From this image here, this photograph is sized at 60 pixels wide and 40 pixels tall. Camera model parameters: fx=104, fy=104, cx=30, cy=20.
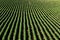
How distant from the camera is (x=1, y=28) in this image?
1223 cm

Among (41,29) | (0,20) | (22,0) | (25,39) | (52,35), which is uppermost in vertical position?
(22,0)

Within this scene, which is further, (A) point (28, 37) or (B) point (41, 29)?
(B) point (41, 29)

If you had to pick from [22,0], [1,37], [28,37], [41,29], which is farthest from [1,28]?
[22,0]

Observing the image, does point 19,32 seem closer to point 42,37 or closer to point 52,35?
point 42,37

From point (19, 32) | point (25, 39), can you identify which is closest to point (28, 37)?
point (25, 39)

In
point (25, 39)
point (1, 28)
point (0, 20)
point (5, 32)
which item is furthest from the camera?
point (0, 20)

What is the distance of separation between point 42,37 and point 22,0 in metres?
19.3

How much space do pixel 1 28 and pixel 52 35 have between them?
5.91 m

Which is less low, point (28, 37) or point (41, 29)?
point (41, 29)

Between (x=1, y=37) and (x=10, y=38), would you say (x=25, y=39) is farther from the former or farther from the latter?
(x=1, y=37)

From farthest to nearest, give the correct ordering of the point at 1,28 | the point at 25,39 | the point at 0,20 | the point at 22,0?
the point at 22,0
the point at 0,20
the point at 1,28
the point at 25,39

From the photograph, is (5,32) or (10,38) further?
(5,32)

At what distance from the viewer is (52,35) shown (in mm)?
11281

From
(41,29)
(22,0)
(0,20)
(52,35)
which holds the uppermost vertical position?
(22,0)
